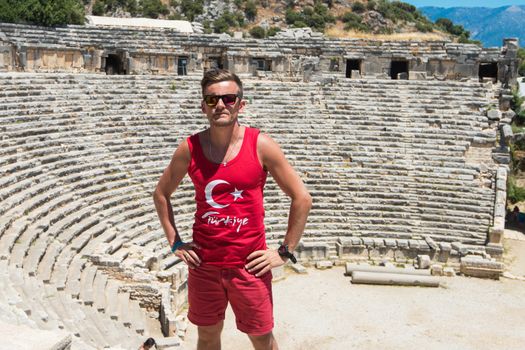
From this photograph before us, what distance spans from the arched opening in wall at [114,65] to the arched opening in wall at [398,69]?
878 cm

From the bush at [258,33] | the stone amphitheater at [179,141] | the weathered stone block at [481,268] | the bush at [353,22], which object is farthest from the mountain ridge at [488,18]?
the weathered stone block at [481,268]

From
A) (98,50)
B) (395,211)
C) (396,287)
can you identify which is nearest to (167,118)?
(98,50)

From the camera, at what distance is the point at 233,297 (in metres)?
3.80

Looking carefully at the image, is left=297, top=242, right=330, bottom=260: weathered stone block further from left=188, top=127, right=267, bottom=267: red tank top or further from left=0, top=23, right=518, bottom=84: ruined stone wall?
left=188, top=127, right=267, bottom=267: red tank top

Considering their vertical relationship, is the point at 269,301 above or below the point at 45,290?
above

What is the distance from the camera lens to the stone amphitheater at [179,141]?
1027 cm

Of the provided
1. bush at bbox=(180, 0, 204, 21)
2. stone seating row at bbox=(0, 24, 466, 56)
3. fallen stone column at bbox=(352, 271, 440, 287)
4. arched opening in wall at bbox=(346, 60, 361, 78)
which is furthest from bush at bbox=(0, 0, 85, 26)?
bush at bbox=(180, 0, 204, 21)

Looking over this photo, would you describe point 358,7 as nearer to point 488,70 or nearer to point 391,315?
point 488,70

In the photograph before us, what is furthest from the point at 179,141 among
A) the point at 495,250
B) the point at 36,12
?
the point at 495,250

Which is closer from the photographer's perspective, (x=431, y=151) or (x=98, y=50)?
Result: (x=431, y=151)

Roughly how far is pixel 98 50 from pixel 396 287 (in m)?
11.5

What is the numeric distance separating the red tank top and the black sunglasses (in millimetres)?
222

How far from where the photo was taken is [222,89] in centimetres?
371

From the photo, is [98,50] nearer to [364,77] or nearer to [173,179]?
[364,77]
